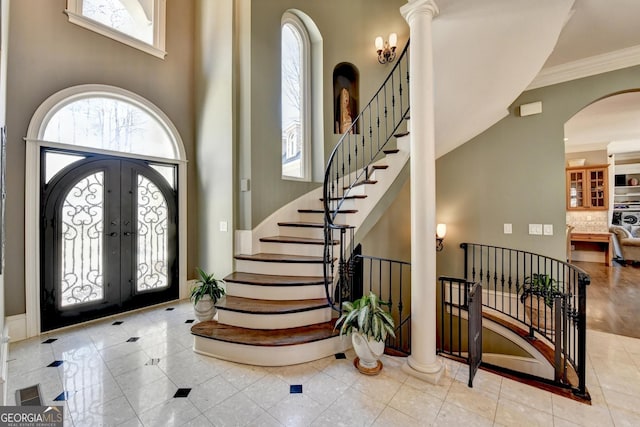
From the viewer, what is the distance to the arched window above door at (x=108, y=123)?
294 centimetres

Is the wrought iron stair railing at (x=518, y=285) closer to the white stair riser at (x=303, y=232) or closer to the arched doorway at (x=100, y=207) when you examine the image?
the white stair riser at (x=303, y=232)

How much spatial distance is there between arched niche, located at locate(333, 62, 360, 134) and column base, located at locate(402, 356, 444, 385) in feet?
11.7

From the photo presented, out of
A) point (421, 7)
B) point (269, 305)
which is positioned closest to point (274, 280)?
point (269, 305)

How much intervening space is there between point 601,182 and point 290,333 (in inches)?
345

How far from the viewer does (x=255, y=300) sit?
107 inches

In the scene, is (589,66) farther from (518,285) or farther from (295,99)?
(295,99)

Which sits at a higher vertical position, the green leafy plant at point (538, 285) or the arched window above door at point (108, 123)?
the arched window above door at point (108, 123)

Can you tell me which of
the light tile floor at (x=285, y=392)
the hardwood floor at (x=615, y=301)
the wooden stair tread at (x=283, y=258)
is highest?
the wooden stair tread at (x=283, y=258)

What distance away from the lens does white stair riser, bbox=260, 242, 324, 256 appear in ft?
10.3

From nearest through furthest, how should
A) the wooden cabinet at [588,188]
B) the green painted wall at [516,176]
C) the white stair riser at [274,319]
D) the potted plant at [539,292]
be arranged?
the white stair riser at [274,319], the potted plant at [539,292], the green painted wall at [516,176], the wooden cabinet at [588,188]

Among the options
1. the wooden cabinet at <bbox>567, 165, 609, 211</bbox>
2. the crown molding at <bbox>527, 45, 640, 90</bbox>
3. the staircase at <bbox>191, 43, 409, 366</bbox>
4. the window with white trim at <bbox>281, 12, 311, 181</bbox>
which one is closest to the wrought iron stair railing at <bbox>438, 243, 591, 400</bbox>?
the staircase at <bbox>191, 43, 409, 366</bbox>

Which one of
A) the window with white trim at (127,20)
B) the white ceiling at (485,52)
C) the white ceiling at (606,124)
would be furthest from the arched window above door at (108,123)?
the white ceiling at (606,124)

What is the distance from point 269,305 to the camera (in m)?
2.56

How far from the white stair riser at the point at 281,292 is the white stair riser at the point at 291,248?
0.50 meters
